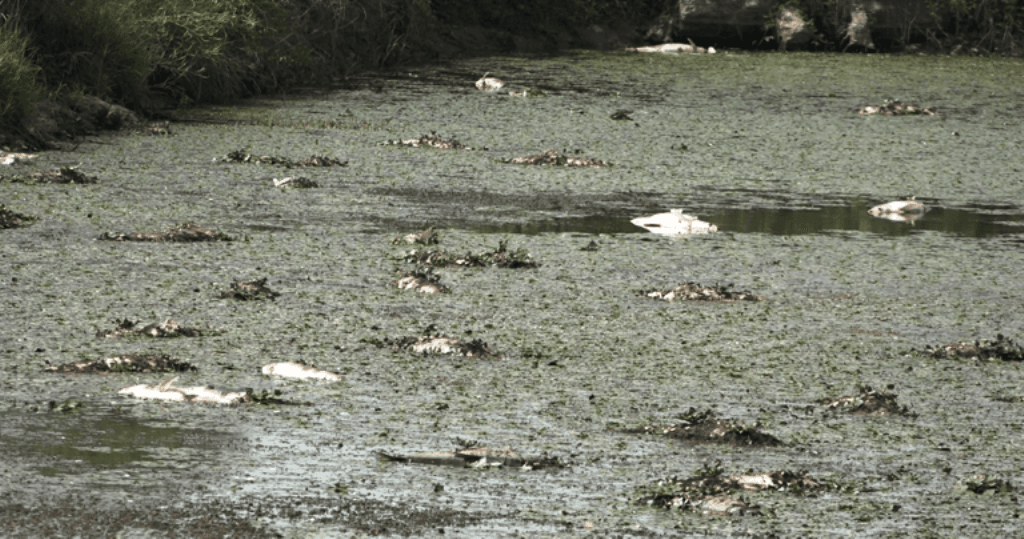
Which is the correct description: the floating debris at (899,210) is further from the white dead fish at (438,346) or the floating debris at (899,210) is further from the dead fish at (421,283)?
the white dead fish at (438,346)

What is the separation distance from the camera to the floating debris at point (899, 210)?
836 cm

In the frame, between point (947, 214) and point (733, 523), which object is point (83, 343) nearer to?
point (733, 523)

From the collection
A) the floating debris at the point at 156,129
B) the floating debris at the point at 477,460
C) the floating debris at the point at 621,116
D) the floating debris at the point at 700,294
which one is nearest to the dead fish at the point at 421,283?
the floating debris at the point at 700,294

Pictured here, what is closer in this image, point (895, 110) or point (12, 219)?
point (12, 219)

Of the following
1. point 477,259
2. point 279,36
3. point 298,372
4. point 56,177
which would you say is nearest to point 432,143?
point 56,177

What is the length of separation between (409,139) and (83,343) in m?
6.16

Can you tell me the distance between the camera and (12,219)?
7.23 metres

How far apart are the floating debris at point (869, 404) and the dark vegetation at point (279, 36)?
6.97 meters

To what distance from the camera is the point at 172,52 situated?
12922 mm

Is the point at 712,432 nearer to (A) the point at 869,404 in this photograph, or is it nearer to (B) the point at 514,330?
(A) the point at 869,404

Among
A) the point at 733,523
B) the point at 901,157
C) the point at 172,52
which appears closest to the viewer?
the point at 733,523

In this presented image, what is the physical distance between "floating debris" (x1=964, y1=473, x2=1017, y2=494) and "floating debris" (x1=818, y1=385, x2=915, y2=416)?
67cm

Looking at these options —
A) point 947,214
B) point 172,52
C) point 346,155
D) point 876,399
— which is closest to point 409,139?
point 346,155

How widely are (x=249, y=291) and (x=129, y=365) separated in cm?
125
